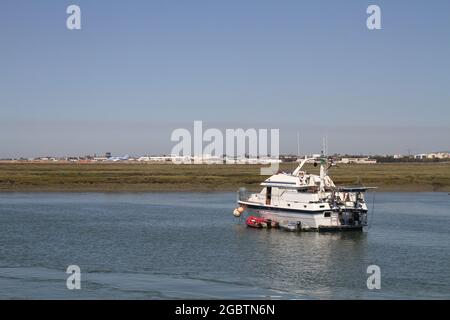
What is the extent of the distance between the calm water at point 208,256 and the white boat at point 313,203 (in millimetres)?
1620

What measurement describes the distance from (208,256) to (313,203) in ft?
51.7

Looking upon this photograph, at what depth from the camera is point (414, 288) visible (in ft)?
113

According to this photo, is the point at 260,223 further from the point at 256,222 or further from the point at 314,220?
the point at 314,220

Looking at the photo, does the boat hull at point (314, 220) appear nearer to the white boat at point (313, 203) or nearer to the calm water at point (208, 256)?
the white boat at point (313, 203)

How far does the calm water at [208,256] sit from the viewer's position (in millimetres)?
33875

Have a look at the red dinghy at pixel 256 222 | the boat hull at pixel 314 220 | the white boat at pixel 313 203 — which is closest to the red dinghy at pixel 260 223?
the red dinghy at pixel 256 222

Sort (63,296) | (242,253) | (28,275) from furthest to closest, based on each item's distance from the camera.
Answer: (242,253) < (28,275) < (63,296)

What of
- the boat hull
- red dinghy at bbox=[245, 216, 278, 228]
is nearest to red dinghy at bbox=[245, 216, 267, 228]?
red dinghy at bbox=[245, 216, 278, 228]

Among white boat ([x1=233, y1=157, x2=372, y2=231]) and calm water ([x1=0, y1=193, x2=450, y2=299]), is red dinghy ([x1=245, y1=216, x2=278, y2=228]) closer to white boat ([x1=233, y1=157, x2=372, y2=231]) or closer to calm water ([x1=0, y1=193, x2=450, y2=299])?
white boat ([x1=233, y1=157, x2=372, y2=231])
